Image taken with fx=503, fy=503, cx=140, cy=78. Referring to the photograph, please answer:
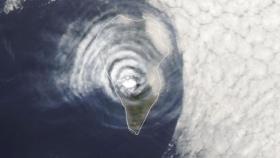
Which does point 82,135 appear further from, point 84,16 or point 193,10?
point 193,10

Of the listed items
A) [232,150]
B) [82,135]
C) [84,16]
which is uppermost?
[84,16]

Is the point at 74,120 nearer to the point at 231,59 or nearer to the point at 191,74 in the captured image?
the point at 191,74

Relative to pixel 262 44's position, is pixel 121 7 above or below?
above

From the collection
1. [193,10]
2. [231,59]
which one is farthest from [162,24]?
[231,59]

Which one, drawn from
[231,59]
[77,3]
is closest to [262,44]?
[231,59]

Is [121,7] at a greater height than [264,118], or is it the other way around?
[121,7]
